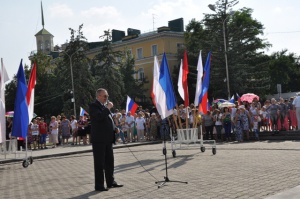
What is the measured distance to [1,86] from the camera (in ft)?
48.2

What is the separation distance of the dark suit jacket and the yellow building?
5453cm

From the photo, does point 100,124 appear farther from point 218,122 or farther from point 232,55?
point 232,55

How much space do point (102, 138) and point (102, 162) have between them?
0.50 m

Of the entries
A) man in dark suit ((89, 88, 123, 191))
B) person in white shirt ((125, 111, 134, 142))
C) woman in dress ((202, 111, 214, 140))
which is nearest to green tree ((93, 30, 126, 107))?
person in white shirt ((125, 111, 134, 142))

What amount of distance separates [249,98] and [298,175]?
73.3 feet

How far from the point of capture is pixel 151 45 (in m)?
68.8

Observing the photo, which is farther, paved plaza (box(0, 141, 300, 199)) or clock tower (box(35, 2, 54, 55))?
clock tower (box(35, 2, 54, 55))

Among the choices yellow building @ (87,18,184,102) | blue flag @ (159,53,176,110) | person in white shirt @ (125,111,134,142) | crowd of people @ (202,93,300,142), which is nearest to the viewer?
blue flag @ (159,53,176,110)

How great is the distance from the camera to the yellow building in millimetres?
67062

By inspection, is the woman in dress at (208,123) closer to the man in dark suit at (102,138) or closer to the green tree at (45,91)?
the man in dark suit at (102,138)

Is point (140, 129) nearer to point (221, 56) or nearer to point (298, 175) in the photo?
point (298, 175)

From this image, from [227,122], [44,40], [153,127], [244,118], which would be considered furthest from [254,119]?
[44,40]

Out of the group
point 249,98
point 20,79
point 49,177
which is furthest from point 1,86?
point 249,98

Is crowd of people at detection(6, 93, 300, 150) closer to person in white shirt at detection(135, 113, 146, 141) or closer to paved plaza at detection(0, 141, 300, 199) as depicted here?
person in white shirt at detection(135, 113, 146, 141)
